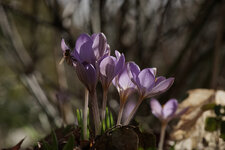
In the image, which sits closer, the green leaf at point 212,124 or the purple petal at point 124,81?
the purple petal at point 124,81

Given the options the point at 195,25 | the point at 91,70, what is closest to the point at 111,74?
the point at 91,70

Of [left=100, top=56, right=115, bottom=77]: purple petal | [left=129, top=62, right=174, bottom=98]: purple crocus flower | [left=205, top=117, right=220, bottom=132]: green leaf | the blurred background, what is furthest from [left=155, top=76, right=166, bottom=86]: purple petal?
the blurred background

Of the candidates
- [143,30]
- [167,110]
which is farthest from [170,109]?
[143,30]

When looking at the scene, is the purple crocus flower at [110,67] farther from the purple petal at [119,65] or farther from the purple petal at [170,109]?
the purple petal at [170,109]

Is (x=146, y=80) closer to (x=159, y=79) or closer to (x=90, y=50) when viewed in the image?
(x=159, y=79)

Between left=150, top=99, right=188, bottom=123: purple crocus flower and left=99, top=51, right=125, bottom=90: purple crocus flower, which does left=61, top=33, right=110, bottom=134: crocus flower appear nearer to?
left=99, top=51, right=125, bottom=90: purple crocus flower

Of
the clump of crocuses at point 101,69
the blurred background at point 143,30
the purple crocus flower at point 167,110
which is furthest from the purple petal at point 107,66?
the blurred background at point 143,30

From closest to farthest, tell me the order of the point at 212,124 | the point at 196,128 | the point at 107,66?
the point at 107,66 → the point at 212,124 → the point at 196,128

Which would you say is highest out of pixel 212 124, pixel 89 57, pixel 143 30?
pixel 143 30
